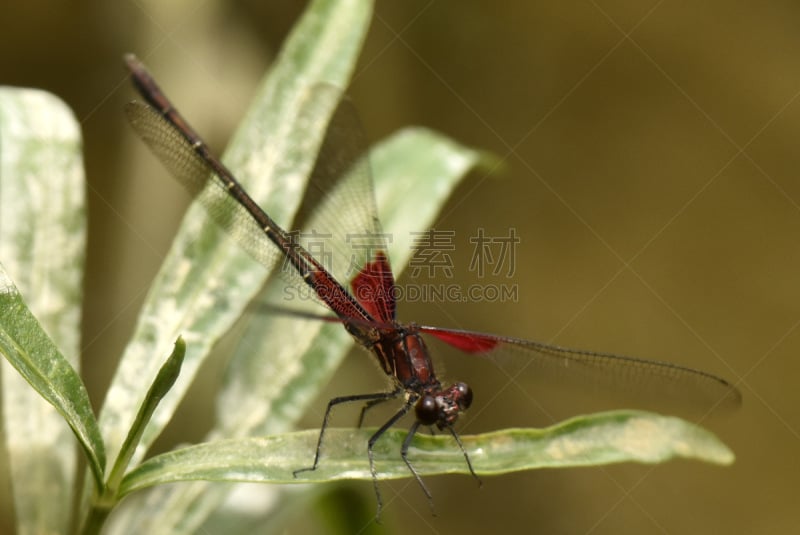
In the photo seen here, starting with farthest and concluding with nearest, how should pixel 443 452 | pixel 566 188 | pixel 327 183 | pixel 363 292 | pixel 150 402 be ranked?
pixel 566 188 → pixel 327 183 → pixel 363 292 → pixel 443 452 → pixel 150 402

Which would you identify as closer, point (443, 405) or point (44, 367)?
point (44, 367)

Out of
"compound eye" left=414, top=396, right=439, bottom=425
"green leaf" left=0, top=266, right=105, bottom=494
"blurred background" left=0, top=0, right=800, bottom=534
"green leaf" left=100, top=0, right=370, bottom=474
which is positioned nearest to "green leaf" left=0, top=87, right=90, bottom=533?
"green leaf" left=100, top=0, right=370, bottom=474

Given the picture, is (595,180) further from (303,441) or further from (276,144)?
(303,441)

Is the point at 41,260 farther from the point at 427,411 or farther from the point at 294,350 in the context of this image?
the point at 427,411

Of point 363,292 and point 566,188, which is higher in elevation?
point 566,188

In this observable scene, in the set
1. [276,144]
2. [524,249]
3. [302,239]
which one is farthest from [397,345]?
[524,249]

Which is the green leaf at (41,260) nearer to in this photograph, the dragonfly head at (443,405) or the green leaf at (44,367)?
the green leaf at (44,367)

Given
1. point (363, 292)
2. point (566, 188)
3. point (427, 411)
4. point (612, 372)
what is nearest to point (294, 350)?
point (363, 292)
